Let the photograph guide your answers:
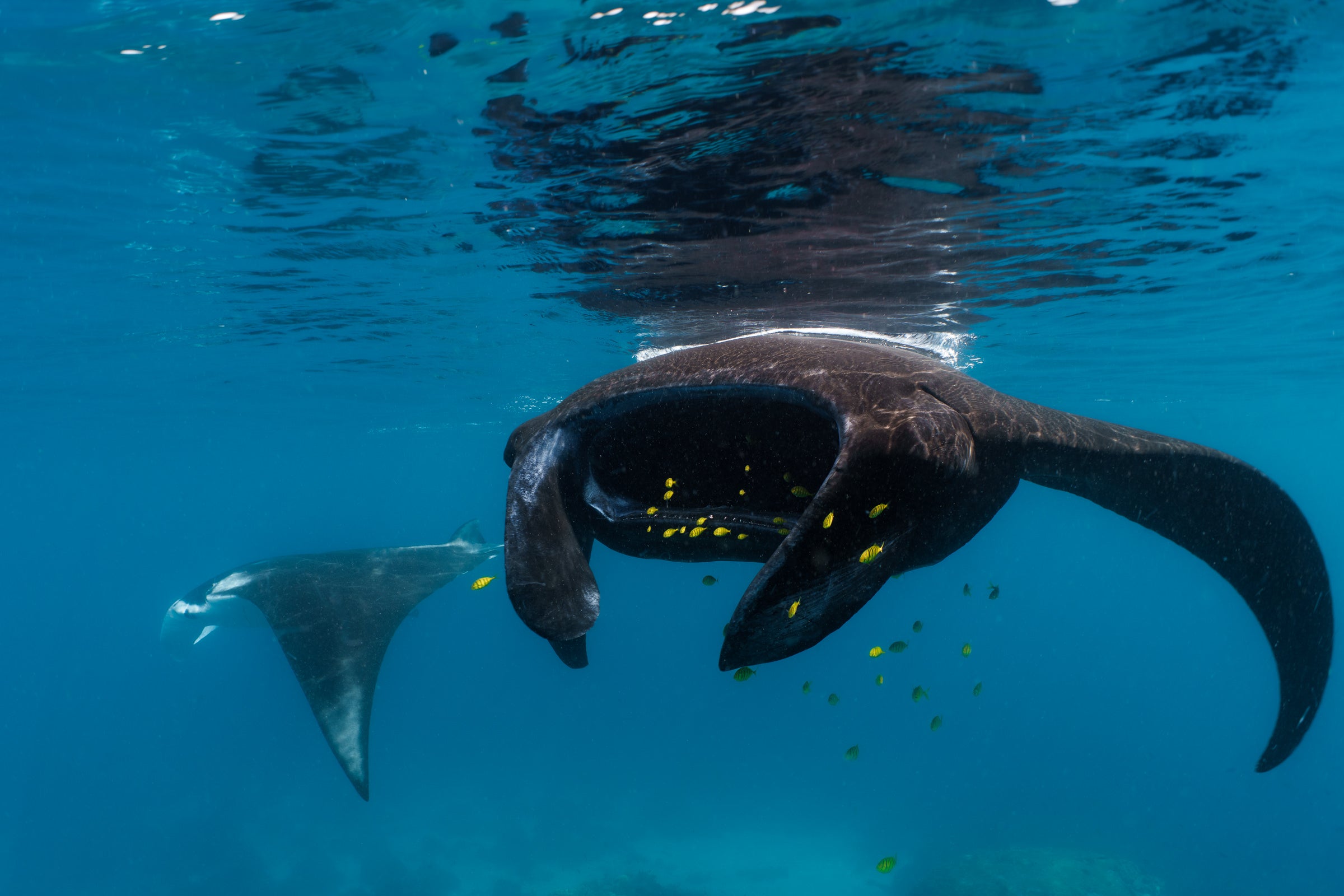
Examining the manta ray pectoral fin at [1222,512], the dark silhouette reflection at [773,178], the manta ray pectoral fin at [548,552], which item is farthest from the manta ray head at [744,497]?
the dark silhouette reflection at [773,178]

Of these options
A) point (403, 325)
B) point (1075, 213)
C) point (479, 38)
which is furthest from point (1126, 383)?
point (479, 38)

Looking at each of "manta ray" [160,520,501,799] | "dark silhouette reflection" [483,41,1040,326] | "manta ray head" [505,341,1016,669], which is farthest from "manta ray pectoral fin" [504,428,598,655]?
"dark silhouette reflection" [483,41,1040,326]

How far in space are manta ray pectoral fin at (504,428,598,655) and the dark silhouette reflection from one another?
15.7ft

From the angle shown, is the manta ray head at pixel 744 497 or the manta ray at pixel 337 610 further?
the manta ray at pixel 337 610

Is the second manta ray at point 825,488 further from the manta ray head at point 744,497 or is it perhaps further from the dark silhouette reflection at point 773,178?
the dark silhouette reflection at point 773,178

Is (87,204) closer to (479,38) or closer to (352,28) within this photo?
(352,28)

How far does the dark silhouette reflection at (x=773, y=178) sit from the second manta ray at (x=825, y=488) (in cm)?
414

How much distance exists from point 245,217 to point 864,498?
11217mm

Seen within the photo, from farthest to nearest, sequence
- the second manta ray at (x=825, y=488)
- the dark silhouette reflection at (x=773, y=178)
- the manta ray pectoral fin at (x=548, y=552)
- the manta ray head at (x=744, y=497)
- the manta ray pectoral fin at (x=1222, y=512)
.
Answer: the dark silhouette reflection at (x=773, y=178)
the manta ray pectoral fin at (x=1222, y=512)
the manta ray pectoral fin at (x=548, y=552)
the second manta ray at (x=825, y=488)
the manta ray head at (x=744, y=497)

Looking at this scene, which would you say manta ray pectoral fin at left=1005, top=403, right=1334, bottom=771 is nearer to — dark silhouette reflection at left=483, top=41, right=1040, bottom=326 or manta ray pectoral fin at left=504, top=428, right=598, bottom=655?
manta ray pectoral fin at left=504, top=428, right=598, bottom=655

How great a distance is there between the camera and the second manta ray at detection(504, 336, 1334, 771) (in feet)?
7.16

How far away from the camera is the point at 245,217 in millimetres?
10312

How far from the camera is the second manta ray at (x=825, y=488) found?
7.16ft

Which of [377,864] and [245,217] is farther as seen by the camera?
[377,864]
